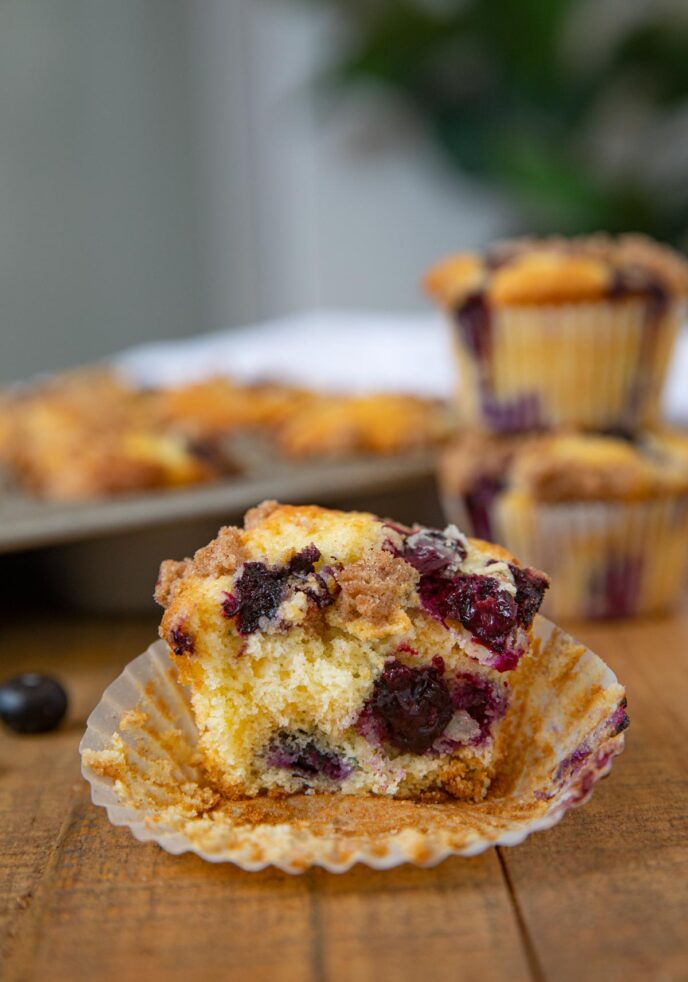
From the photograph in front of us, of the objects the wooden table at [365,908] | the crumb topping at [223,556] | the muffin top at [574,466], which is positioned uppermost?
the crumb topping at [223,556]

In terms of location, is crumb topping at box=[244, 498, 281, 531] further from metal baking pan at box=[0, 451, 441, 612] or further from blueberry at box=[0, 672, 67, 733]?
metal baking pan at box=[0, 451, 441, 612]

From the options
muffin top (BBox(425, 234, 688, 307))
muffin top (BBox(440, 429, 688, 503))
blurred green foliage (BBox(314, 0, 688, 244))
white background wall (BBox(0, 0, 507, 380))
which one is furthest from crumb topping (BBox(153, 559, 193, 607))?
white background wall (BBox(0, 0, 507, 380))

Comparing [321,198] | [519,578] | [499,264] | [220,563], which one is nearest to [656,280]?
[499,264]

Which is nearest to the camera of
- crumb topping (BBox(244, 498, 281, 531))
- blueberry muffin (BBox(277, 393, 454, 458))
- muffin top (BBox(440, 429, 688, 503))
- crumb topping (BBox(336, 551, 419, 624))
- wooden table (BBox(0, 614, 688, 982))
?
wooden table (BBox(0, 614, 688, 982))

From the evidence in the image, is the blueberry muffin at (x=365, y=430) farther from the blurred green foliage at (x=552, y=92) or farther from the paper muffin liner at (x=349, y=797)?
the blurred green foliage at (x=552, y=92)

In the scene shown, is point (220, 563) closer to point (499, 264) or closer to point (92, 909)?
point (92, 909)

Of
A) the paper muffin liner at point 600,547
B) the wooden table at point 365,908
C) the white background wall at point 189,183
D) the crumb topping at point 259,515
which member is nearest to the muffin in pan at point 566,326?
the paper muffin liner at point 600,547

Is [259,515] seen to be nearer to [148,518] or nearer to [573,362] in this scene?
[148,518]
